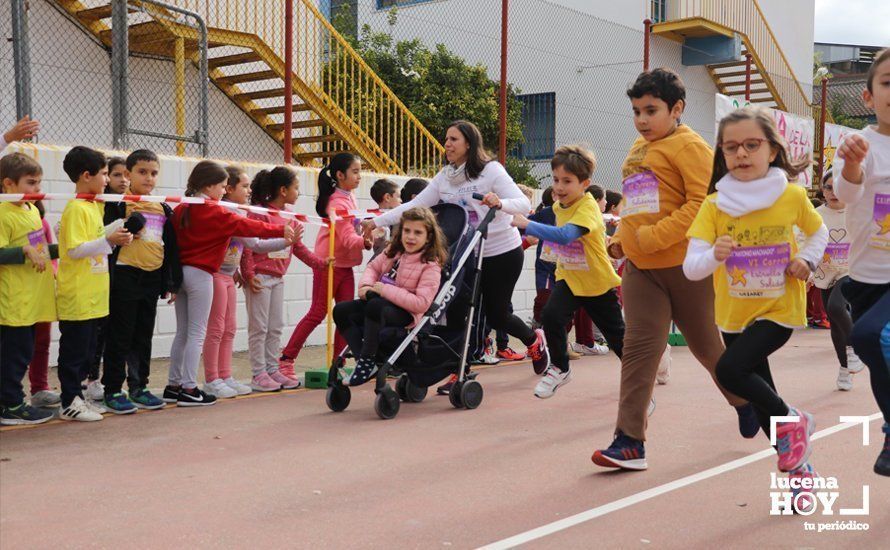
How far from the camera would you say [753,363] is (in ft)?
13.5

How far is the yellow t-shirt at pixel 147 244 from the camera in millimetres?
6646

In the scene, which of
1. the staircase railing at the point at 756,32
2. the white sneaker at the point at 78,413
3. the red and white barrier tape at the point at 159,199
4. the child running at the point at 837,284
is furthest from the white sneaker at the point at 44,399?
the staircase railing at the point at 756,32

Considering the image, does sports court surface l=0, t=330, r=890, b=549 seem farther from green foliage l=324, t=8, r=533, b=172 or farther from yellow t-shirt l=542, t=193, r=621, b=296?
green foliage l=324, t=8, r=533, b=172

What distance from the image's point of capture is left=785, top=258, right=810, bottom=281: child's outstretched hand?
4.01 m

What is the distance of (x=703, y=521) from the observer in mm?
4059

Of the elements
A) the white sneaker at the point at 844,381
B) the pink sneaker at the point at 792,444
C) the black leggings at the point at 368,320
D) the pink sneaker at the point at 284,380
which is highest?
the black leggings at the point at 368,320

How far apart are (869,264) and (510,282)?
3.35 metres

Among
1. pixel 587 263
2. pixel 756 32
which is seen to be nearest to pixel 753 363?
pixel 587 263

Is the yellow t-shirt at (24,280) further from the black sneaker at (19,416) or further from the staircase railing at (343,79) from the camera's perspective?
the staircase railing at (343,79)

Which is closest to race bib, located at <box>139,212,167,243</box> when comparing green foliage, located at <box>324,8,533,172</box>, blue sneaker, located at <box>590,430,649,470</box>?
blue sneaker, located at <box>590,430,649,470</box>

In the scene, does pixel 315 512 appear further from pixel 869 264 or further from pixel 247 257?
pixel 247 257

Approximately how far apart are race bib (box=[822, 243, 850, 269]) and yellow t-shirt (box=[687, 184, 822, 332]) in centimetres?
429

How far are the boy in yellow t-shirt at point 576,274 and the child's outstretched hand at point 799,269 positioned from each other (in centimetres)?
253

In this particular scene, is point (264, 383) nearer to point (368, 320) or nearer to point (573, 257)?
point (368, 320)
